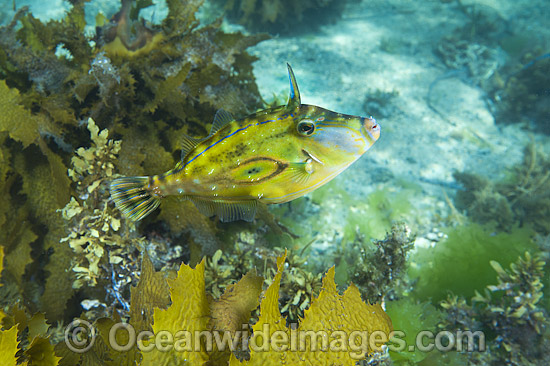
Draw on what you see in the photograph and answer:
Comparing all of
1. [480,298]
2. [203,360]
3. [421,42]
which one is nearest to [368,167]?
[480,298]

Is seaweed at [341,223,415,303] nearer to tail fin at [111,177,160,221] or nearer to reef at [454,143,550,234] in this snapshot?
tail fin at [111,177,160,221]

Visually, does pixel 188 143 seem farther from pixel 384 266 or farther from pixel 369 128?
pixel 384 266

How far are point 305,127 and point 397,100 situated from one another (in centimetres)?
679

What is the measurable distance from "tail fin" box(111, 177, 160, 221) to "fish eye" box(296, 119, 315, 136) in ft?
3.08

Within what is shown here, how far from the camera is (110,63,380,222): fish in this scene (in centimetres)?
154

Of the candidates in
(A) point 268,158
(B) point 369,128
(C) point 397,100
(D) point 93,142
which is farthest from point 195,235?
(C) point 397,100

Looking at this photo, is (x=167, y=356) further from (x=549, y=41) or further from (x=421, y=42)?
(x=549, y=41)

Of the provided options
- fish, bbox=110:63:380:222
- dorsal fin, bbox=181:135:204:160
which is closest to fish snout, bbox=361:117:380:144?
fish, bbox=110:63:380:222

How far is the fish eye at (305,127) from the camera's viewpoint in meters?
1.55

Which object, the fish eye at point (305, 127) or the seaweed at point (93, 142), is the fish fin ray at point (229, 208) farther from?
the seaweed at point (93, 142)

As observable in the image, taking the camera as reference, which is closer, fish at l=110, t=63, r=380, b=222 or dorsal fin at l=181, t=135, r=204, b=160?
fish at l=110, t=63, r=380, b=222

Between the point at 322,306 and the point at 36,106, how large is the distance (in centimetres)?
319

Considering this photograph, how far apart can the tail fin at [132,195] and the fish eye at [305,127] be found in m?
0.94

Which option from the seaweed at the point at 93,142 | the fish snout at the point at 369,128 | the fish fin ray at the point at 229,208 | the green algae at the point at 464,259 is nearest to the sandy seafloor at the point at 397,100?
the green algae at the point at 464,259
